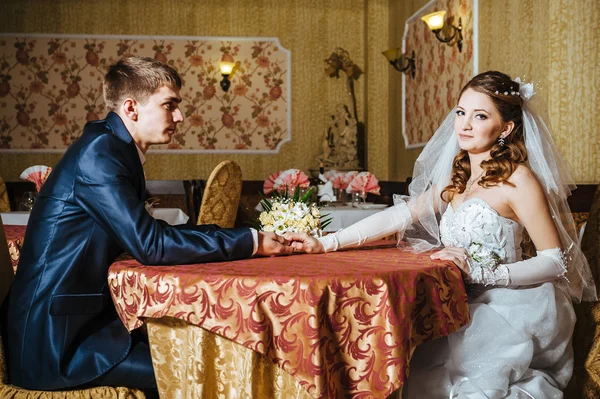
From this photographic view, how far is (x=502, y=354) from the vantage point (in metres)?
2.13

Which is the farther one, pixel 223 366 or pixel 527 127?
pixel 527 127

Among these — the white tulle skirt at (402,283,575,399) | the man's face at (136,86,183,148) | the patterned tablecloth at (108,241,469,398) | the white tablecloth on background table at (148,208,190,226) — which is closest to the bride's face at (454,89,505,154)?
the white tulle skirt at (402,283,575,399)

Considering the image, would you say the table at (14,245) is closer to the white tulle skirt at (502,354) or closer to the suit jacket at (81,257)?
the suit jacket at (81,257)

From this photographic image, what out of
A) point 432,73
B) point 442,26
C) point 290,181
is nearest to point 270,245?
point 290,181

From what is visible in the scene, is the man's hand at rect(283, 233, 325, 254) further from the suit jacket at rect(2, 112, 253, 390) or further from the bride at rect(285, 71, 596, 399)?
the suit jacket at rect(2, 112, 253, 390)

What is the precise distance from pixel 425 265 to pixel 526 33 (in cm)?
340

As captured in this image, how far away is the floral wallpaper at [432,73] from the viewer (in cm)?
610

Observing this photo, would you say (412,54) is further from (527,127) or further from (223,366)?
(223,366)

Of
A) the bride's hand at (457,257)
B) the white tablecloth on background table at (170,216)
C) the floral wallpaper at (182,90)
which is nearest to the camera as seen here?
the bride's hand at (457,257)

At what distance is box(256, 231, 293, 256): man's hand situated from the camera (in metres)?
2.16

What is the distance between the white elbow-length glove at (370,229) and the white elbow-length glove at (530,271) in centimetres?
48

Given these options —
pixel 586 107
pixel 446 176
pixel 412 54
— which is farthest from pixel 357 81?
pixel 446 176

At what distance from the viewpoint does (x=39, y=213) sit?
6.74 ft

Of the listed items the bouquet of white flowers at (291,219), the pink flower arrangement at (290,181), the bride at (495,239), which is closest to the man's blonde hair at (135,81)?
the bouquet of white flowers at (291,219)
